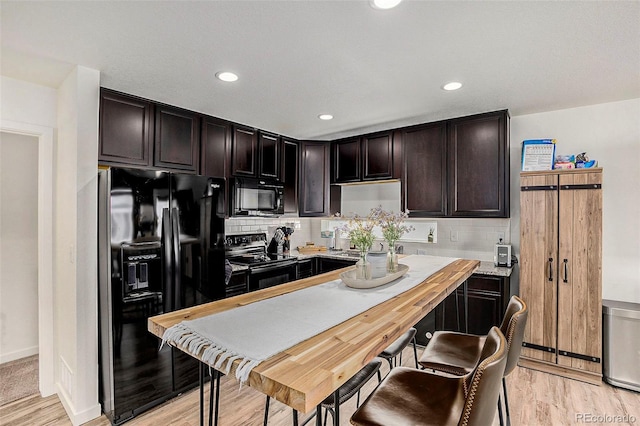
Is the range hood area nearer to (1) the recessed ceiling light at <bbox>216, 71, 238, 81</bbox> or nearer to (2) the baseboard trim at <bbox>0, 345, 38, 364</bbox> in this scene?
(1) the recessed ceiling light at <bbox>216, 71, 238, 81</bbox>

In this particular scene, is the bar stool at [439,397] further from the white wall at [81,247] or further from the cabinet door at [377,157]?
the cabinet door at [377,157]

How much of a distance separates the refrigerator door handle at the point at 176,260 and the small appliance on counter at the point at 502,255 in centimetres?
307

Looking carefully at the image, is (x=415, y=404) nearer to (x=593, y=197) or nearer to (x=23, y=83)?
(x=593, y=197)

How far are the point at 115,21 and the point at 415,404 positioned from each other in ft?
7.95

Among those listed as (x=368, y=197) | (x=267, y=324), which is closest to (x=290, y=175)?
(x=368, y=197)

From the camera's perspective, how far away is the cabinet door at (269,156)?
4.08 m

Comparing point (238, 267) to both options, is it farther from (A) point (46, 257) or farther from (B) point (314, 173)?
(B) point (314, 173)

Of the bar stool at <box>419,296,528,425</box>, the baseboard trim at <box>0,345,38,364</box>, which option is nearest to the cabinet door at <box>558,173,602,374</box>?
the bar stool at <box>419,296,528,425</box>

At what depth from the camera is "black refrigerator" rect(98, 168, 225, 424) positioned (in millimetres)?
2344

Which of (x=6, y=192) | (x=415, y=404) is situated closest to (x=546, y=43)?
(x=415, y=404)

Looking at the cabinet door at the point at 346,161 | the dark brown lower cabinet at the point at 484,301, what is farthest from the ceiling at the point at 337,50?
the dark brown lower cabinet at the point at 484,301

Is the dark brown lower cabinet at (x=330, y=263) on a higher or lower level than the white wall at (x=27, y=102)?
lower

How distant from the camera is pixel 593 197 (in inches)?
112

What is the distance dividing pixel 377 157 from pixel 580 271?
235cm
